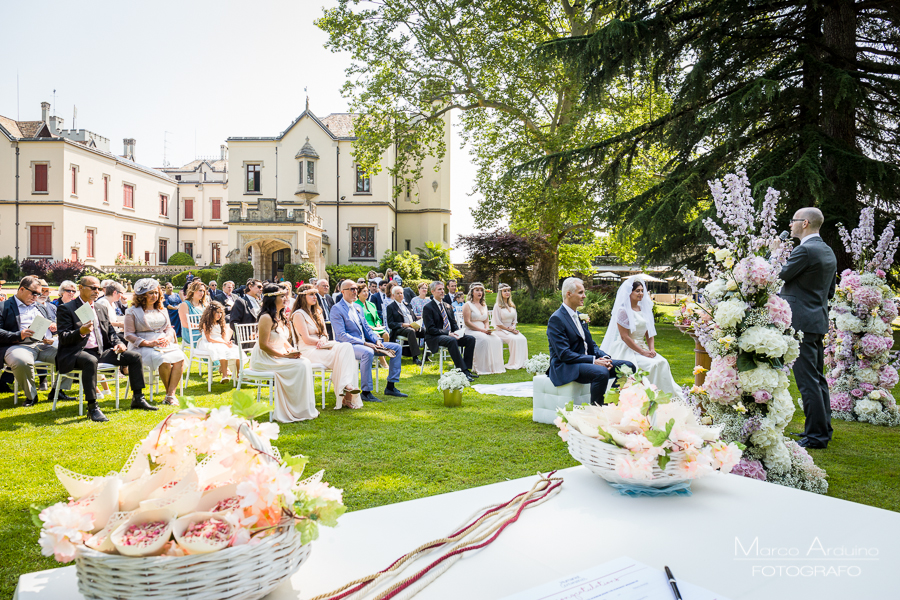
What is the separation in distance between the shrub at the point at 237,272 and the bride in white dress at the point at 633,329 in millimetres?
28232

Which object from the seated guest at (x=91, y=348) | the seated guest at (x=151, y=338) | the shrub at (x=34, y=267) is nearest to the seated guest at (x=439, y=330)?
the seated guest at (x=151, y=338)

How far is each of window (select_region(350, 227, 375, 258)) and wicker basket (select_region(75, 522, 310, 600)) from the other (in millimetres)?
37114

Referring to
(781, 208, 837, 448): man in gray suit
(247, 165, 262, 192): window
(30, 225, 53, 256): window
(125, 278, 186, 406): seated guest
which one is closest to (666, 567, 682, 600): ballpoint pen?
(781, 208, 837, 448): man in gray suit

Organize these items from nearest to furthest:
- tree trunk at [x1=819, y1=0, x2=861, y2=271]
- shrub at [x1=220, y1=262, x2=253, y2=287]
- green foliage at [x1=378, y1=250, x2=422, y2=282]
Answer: tree trunk at [x1=819, y1=0, x2=861, y2=271] < green foliage at [x1=378, y1=250, x2=422, y2=282] < shrub at [x1=220, y1=262, x2=253, y2=287]

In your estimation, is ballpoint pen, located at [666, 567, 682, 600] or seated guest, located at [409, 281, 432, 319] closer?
ballpoint pen, located at [666, 567, 682, 600]

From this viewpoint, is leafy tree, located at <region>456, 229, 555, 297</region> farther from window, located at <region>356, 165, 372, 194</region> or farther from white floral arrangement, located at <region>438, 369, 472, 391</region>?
white floral arrangement, located at <region>438, 369, 472, 391</region>

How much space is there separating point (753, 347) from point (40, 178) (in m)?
45.1

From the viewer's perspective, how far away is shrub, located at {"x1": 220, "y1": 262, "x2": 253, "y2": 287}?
106 ft

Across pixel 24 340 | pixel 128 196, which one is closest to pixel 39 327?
pixel 24 340

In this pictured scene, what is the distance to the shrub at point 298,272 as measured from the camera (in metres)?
31.2

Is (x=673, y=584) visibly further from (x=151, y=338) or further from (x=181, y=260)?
(x=181, y=260)

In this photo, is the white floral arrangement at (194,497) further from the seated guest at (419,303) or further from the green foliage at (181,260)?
the green foliage at (181,260)

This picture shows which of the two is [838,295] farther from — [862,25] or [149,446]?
[862,25]

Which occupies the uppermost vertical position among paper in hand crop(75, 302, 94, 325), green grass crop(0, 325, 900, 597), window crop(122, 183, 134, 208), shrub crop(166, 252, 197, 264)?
window crop(122, 183, 134, 208)
